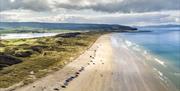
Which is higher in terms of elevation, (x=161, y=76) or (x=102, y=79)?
(x=102, y=79)

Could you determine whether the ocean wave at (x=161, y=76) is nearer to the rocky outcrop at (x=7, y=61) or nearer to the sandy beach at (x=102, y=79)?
the sandy beach at (x=102, y=79)

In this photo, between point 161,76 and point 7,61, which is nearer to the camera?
point 161,76

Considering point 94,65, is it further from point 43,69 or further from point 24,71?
point 24,71

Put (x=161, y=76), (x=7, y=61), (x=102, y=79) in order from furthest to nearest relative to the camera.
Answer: (x=7, y=61), (x=161, y=76), (x=102, y=79)

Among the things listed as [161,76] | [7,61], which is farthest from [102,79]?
[7,61]

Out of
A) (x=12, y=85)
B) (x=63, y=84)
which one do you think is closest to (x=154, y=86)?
(x=63, y=84)

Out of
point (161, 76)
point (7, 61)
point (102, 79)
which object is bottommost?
point (161, 76)

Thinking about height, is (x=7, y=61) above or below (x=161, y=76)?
above

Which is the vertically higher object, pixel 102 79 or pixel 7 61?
pixel 7 61

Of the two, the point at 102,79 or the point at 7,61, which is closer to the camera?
the point at 102,79

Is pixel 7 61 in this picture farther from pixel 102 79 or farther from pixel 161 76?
pixel 161 76

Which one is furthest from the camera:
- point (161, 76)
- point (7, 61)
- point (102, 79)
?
point (7, 61)
